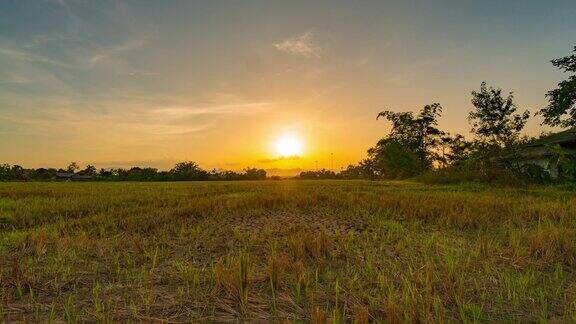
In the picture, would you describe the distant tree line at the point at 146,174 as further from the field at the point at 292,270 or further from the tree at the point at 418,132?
the field at the point at 292,270

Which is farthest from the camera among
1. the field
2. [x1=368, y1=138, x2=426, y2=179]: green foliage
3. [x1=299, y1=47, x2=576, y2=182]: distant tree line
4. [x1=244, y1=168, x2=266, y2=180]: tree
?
[x1=244, y1=168, x2=266, y2=180]: tree

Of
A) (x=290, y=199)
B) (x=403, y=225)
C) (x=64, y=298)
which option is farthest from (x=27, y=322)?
(x=290, y=199)

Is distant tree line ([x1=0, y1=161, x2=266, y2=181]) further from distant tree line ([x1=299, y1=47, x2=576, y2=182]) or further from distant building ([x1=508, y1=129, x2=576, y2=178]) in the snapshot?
distant building ([x1=508, y1=129, x2=576, y2=178])

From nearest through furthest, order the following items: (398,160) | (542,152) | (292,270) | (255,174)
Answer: (292,270) < (542,152) < (398,160) < (255,174)

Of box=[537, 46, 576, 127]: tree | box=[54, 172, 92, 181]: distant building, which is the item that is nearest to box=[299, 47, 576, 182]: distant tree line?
box=[537, 46, 576, 127]: tree

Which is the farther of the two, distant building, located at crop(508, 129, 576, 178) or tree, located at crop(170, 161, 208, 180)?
tree, located at crop(170, 161, 208, 180)

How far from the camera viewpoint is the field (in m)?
4.05

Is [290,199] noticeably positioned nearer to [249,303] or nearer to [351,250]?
[351,250]

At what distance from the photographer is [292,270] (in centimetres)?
533

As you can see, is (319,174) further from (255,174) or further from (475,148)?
(475,148)

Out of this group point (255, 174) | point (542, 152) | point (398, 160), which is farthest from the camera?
point (255, 174)

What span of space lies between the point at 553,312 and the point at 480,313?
2.71ft

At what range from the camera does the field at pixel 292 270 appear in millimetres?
4055

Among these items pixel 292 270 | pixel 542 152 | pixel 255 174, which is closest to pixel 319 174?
pixel 255 174
